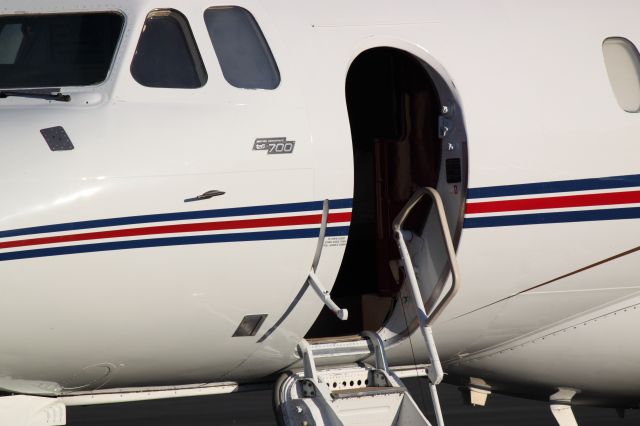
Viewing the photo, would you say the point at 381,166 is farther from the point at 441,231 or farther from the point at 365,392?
the point at 365,392

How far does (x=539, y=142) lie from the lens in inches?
338

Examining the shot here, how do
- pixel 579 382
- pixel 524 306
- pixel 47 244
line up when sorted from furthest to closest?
pixel 579 382
pixel 524 306
pixel 47 244

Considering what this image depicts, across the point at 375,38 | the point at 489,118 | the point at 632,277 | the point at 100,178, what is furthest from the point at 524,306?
the point at 100,178

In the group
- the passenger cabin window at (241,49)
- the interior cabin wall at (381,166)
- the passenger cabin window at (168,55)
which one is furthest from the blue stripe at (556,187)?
the passenger cabin window at (168,55)

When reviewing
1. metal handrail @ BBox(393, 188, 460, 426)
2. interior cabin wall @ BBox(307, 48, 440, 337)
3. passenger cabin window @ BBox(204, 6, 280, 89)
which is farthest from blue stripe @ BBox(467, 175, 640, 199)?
passenger cabin window @ BBox(204, 6, 280, 89)

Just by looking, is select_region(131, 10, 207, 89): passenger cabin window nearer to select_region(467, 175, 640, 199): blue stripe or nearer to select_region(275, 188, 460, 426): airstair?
select_region(275, 188, 460, 426): airstair

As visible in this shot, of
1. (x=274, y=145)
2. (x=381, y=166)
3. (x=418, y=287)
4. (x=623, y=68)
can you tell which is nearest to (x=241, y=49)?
(x=274, y=145)

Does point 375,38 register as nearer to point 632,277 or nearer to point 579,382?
point 632,277

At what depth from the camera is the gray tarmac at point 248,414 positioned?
15234 millimetres

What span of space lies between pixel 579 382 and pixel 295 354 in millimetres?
2396

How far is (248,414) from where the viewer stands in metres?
16.1

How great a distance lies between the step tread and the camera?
8.42 meters

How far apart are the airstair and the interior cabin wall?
14.0 inches

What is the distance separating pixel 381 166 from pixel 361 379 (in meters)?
1.62
